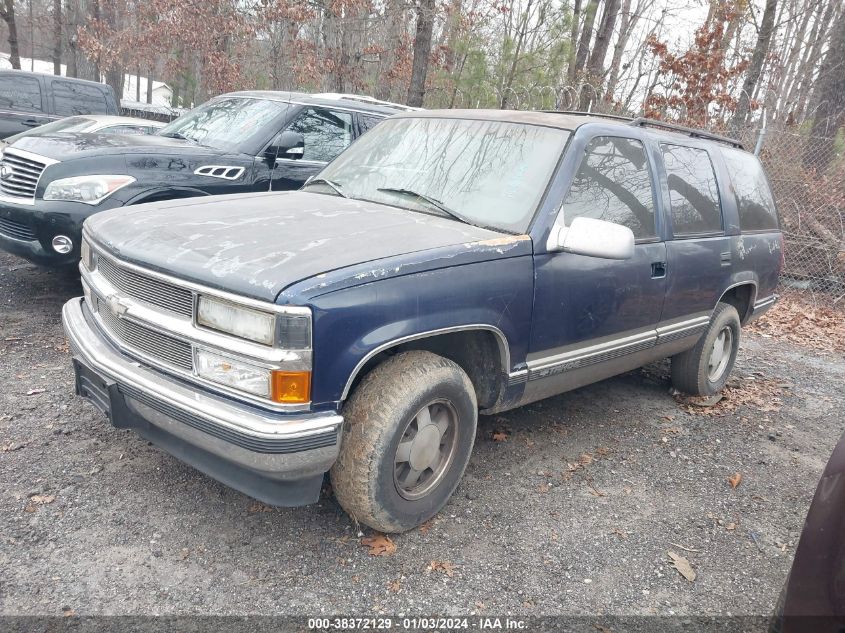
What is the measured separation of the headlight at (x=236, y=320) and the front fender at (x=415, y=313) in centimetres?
18

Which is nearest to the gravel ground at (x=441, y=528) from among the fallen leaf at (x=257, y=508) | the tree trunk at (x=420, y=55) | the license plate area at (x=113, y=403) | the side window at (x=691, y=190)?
the fallen leaf at (x=257, y=508)

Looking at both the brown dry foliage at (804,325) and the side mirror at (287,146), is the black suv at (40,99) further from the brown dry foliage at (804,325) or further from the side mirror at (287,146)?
the brown dry foliage at (804,325)

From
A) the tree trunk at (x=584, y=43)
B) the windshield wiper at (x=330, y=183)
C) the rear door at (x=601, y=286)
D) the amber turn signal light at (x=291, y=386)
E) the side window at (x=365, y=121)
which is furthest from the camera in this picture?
the tree trunk at (x=584, y=43)

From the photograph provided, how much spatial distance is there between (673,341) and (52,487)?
3755 millimetres

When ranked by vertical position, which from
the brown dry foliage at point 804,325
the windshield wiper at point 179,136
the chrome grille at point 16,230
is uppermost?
the windshield wiper at point 179,136

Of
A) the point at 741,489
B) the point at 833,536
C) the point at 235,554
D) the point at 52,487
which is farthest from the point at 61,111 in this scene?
the point at 833,536

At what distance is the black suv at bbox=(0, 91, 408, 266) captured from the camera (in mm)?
4883

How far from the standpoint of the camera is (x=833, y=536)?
177 cm

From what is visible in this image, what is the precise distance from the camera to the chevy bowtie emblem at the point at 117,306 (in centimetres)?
278

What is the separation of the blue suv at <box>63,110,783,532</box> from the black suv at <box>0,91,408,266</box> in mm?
1767

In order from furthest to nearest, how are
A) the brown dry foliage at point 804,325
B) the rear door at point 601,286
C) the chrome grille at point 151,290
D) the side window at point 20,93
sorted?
the side window at point 20,93, the brown dry foliage at point 804,325, the rear door at point 601,286, the chrome grille at point 151,290

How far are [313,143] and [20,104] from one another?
762 centimetres

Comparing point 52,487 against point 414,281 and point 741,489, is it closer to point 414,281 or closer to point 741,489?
point 414,281

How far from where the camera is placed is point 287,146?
555 centimetres
